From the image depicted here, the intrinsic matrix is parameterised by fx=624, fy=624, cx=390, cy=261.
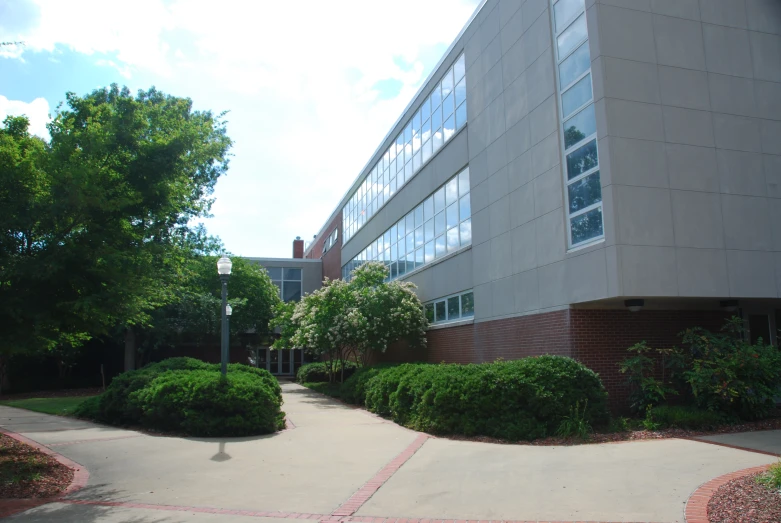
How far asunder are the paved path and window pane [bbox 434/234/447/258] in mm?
8791

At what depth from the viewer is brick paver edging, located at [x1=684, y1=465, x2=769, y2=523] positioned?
19.1 feet

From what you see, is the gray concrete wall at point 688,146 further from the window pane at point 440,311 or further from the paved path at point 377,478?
the window pane at point 440,311

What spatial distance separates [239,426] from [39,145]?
5.96 metres

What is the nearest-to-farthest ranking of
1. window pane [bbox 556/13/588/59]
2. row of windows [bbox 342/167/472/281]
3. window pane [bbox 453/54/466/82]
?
window pane [bbox 556/13/588/59]
row of windows [bbox 342/167/472/281]
window pane [bbox 453/54/466/82]

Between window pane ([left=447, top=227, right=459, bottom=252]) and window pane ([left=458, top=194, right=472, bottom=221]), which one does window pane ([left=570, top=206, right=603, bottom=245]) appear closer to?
window pane ([left=458, top=194, right=472, bottom=221])

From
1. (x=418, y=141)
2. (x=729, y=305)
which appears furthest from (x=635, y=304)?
(x=418, y=141)

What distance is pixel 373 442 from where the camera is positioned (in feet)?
36.2

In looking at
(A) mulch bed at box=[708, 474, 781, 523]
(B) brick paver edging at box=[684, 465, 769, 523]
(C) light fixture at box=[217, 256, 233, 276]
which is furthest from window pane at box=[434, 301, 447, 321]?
(A) mulch bed at box=[708, 474, 781, 523]

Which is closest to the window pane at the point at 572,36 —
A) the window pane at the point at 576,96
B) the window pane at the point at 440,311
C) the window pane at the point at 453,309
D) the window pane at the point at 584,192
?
the window pane at the point at 576,96

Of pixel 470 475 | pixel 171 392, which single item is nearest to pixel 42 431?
pixel 171 392

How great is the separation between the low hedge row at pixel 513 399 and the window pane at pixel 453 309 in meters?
6.34

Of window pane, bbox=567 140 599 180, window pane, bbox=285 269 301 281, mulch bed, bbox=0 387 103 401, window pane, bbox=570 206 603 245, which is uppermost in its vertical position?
window pane, bbox=285 269 301 281

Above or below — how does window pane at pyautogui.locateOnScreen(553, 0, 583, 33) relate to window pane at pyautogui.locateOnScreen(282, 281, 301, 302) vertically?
above

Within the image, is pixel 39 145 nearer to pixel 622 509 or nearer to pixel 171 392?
pixel 171 392
